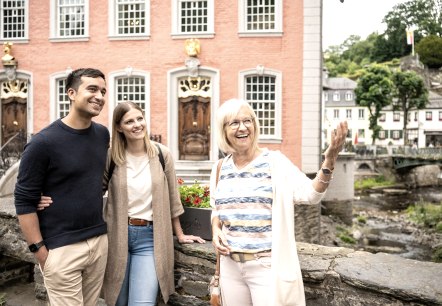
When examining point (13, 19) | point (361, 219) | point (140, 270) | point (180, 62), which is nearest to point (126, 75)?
point (180, 62)

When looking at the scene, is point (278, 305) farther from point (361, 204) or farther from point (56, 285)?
point (361, 204)

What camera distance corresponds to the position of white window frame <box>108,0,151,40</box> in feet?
52.3

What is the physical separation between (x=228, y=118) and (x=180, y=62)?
13.9 metres

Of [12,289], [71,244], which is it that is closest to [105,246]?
[71,244]

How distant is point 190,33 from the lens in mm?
15547

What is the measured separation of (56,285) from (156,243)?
64 cm

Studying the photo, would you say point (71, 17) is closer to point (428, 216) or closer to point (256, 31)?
point (256, 31)

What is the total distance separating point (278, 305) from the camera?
6.89 ft

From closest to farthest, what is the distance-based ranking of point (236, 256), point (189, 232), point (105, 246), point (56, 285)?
point (236, 256)
point (56, 285)
point (105, 246)
point (189, 232)

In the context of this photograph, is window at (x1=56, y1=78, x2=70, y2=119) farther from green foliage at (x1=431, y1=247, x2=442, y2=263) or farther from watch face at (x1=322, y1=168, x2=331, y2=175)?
watch face at (x1=322, y1=168, x2=331, y2=175)

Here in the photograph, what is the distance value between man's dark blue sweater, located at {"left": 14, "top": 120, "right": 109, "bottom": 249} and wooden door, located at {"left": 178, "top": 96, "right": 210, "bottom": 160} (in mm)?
13492

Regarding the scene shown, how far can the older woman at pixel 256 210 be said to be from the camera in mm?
2127

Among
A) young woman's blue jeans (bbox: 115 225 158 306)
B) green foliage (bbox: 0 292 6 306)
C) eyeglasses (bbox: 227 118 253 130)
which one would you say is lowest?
green foliage (bbox: 0 292 6 306)

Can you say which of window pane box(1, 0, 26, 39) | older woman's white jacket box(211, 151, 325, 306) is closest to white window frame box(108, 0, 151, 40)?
window pane box(1, 0, 26, 39)
